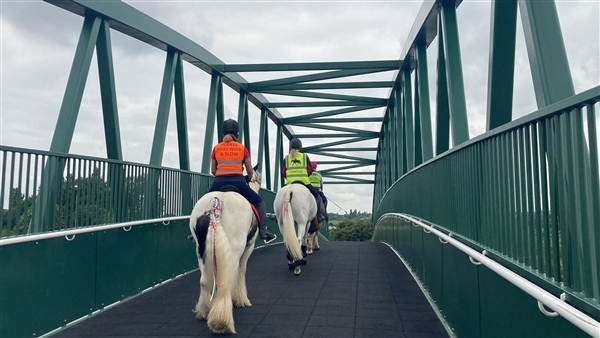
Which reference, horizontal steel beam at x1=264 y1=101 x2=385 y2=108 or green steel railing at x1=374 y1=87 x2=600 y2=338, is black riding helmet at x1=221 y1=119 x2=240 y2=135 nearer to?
green steel railing at x1=374 y1=87 x2=600 y2=338

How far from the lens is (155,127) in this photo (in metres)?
11.0

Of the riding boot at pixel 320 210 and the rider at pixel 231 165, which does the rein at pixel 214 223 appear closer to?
the rider at pixel 231 165

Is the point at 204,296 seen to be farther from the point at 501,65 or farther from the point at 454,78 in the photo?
the point at 454,78

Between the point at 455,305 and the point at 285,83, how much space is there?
48.3 feet

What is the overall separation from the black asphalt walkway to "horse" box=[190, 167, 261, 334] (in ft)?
0.77

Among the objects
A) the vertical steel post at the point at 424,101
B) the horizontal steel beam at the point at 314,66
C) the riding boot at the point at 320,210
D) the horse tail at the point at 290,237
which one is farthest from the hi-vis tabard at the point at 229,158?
the horizontal steel beam at the point at 314,66

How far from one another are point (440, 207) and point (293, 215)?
10.4ft

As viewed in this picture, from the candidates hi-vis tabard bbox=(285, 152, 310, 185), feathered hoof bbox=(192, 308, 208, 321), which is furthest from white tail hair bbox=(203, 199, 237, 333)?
hi-vis tabard bbox=(285, 152, 310, 185)

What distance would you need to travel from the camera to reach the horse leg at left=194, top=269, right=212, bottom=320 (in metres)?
4.56

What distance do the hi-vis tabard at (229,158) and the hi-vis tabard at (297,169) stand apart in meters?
3.16

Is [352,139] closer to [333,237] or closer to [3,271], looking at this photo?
[3,271]

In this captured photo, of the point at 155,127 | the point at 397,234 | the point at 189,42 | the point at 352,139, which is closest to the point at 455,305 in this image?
the point at 397,234

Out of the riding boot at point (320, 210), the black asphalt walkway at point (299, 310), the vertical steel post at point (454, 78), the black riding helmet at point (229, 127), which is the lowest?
the black asphalt walkway at point (299, 310)

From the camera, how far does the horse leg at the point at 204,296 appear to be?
4.56 meters
